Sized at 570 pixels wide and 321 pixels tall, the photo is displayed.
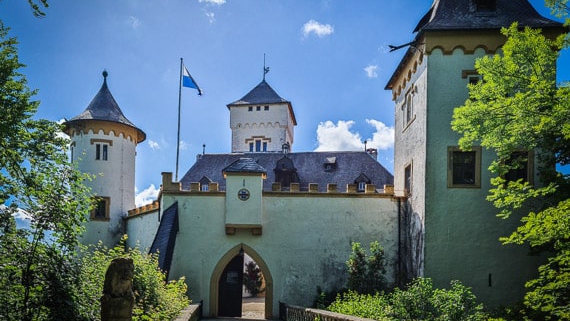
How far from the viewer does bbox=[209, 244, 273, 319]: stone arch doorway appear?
18.8 metres

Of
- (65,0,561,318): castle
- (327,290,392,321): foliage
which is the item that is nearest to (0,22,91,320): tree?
(65,0,561,318): castle

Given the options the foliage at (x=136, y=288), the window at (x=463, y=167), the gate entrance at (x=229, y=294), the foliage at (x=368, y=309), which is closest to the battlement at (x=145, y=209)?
the gate entrance at (x=229, y=294)

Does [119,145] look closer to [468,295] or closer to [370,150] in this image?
[370,150]

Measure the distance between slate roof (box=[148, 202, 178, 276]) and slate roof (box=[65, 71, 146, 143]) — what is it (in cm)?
741

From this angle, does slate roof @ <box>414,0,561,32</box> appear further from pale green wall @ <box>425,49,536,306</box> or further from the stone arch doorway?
the stone arch doorway

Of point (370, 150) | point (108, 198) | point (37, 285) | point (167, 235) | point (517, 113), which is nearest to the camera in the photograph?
point (37, 285)

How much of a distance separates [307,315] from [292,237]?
20.7 feet

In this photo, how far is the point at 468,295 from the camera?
12.3m

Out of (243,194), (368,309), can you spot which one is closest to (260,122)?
(243,194)

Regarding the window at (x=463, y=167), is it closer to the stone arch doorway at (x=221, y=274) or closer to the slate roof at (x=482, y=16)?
the slate roof at (x=482, y=16)

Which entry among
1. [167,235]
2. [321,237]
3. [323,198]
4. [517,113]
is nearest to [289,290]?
[321,237]

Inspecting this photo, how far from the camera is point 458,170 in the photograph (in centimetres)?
1580

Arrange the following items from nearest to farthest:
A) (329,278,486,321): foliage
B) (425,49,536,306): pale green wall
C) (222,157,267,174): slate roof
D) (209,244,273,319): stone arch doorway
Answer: (329,278,486,321): foliage → (425,49,536,306): pale green wall → (209,244,273,319): stone arch doorway → (222,157,267,174): slate roof

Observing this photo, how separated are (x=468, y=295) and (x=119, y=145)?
17.7 metres
